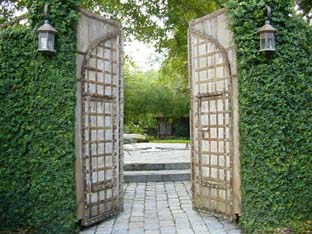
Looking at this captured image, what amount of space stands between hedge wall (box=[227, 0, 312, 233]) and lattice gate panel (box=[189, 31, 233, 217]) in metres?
0.38

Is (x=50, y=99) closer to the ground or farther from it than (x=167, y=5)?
closer to the ground

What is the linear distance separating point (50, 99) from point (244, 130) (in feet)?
7.16

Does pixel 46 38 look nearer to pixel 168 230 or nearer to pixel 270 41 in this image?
pixel 270 41

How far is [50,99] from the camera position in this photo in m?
3.74

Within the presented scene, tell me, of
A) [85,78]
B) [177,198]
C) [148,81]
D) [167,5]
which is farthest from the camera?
→ [148,81]

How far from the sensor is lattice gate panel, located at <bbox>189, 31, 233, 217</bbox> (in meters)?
4.29

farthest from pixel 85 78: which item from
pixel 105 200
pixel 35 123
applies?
pixel 105 200

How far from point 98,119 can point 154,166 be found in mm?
3465

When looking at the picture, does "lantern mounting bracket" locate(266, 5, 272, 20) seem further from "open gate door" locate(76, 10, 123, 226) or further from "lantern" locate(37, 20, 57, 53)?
"lantern" locate(37, 20, 57, 53)

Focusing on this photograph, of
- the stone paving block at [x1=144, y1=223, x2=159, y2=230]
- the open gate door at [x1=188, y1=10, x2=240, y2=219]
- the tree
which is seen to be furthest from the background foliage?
the stone paving block at [x1=144, y1=223, x2=159, y2=230]

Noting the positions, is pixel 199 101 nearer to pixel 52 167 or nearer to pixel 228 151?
pixel 228 151

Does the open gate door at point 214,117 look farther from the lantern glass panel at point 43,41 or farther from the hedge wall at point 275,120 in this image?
the lantern glass panel at point 43,41

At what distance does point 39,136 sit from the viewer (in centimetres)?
375

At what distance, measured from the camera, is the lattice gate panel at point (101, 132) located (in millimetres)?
4117
